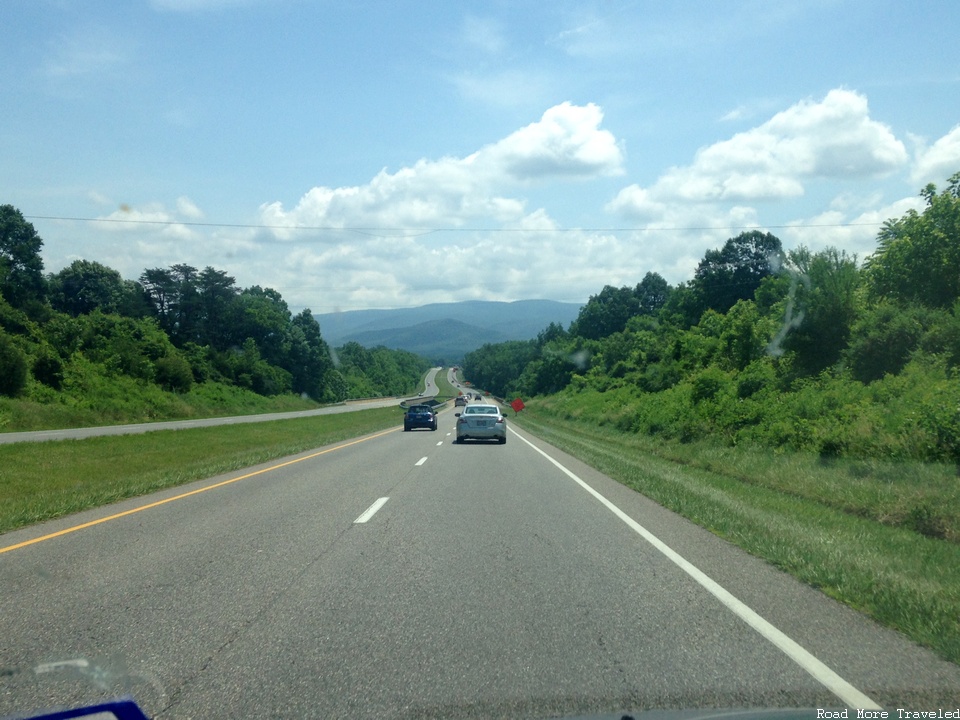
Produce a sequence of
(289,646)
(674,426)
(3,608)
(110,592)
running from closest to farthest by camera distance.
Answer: (289,646), (3,608), (110,592), (674,426)

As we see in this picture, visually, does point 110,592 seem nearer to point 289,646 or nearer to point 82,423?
point 289,646

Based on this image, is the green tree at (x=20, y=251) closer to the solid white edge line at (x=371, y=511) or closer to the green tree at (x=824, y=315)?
the green tree at (x=824, y=315)

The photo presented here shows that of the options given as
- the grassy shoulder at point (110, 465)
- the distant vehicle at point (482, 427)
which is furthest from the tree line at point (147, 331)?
the distant vehicle at point (482, 427)

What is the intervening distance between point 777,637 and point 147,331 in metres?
71.6

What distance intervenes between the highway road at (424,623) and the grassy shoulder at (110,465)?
2513mm

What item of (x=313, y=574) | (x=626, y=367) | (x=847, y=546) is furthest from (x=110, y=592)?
(x=626, y=367)

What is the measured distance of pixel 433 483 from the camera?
16.5m

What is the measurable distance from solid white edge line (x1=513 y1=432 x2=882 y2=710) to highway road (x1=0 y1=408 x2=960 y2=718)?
0.07ft

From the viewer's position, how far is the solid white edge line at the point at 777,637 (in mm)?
4801

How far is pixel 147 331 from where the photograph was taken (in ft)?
231

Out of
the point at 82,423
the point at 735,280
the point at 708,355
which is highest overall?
the point at 735,280

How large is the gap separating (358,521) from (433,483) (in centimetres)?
511

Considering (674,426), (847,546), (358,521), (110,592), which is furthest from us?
(674,426)

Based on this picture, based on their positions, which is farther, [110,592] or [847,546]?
[847,546]
